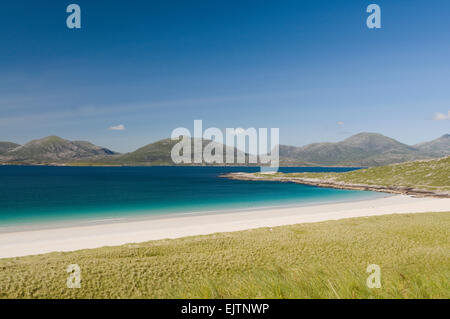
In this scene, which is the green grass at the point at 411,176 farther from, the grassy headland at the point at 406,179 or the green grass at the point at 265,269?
the green grass at the point at 265,269

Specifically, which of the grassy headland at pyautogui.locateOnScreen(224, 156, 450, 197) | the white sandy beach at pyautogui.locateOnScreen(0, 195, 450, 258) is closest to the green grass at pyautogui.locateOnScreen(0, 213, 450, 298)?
the white sandy beach at pyautogui.locateOnScreen(0, 195, 450, 258)

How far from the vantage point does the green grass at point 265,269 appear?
21.7ft

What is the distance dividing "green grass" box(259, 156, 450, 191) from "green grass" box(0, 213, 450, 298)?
79.1 meters

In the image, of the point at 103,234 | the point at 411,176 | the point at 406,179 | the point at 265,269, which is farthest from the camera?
the point at 411,176

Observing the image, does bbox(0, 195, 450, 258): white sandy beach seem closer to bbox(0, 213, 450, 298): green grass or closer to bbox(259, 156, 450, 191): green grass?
bbox(0, 213, 450, 298): green grass

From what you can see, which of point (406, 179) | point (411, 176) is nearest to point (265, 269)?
point (406, 179)

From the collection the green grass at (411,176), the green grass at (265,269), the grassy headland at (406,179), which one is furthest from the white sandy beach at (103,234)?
the green grass at (411,176)

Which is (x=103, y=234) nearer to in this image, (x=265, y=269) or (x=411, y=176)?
(x=265, y=269)

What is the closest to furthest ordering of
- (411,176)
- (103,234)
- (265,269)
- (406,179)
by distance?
(265,269), (103,234), (406,179), (411,176)

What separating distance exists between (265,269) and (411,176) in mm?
106276

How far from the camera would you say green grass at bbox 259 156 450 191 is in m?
85.4

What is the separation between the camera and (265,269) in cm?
1280
